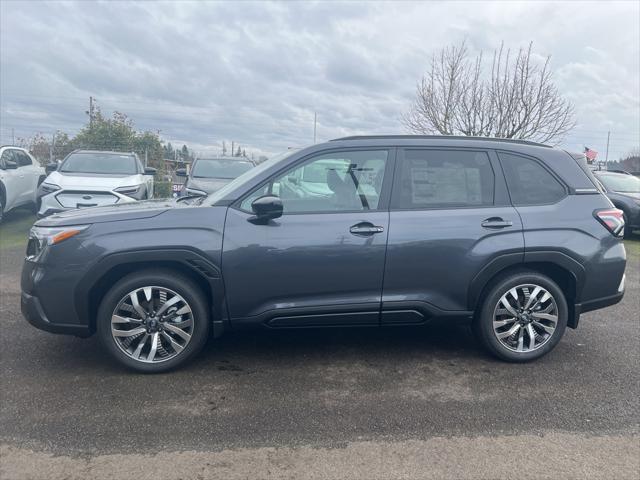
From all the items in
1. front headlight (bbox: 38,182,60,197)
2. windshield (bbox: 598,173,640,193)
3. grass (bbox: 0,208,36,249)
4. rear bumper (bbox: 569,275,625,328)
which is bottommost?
grass (bbox: 0,208,36,249)

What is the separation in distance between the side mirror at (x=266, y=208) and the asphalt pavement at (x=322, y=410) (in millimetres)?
1188

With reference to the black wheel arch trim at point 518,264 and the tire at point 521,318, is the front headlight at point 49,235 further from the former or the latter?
the tire at point 521,318

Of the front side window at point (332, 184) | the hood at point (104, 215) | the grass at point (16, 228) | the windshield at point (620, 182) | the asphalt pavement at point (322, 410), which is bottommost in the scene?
the grass at point (16, 228)

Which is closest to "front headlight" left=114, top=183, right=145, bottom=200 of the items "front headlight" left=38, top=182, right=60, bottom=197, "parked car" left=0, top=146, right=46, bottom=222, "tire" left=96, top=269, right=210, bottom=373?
"front headlight" left=38, top=182, right=60, bottom=197

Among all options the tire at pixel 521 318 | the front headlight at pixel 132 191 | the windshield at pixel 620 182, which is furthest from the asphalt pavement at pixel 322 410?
the windshield at pixel 620 182

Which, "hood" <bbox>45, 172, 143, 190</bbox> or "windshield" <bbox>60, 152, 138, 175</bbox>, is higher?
"windshield" <bbox>60, 152, 138, 175</bbox>

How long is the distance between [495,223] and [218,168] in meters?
8.15

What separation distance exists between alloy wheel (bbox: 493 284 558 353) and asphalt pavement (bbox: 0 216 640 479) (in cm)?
22

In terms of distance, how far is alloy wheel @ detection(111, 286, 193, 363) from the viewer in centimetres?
376

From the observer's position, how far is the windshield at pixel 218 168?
11.0 metres

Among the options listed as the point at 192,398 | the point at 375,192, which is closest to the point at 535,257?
the point at 375,192

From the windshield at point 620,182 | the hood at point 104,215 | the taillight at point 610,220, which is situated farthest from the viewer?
the windshield at point 620,182

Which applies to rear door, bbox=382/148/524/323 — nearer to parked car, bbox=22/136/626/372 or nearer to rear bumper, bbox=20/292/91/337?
parked car, bbox=22/136/626/372

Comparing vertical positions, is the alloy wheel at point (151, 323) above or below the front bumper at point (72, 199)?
below
